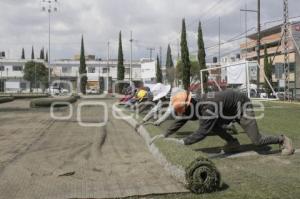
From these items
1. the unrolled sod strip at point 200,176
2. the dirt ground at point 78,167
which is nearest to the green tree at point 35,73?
the dirt ground at point 78,167

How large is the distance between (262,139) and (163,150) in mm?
2001

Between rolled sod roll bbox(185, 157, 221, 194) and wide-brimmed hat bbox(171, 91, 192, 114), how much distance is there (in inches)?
143

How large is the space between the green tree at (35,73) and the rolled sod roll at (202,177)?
9779 centimetres

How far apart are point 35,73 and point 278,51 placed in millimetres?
56546

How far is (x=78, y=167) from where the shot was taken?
9.28 m

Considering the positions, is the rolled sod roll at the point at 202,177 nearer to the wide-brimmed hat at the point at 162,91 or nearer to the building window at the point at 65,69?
the wide-brimmed hat at the point at 162,91

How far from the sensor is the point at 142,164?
375 inches

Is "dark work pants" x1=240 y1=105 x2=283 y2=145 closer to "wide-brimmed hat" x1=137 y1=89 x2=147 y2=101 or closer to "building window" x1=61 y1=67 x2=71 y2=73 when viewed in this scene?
"wide-brimmed hat" x1=137 y1=89 x2=147 y2=101

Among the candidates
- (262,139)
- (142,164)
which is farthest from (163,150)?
(262,139)

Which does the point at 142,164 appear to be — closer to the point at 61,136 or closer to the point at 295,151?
the point at 295,151

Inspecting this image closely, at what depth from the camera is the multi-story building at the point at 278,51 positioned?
123ft

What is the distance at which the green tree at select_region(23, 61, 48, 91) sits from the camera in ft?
335

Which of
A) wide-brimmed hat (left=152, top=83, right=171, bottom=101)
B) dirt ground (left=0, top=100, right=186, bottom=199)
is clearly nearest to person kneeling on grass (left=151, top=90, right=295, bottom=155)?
dirt ground (left=0, top=100, right=186, bottom=199)

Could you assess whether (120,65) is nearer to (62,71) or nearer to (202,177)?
(62,71)
